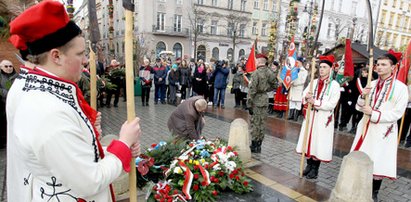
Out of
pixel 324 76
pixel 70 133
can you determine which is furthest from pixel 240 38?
pixel 70 133

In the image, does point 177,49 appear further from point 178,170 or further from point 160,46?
point 178,170

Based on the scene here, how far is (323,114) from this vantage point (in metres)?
4.77

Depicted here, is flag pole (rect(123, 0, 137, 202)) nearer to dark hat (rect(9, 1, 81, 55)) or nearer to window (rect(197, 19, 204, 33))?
dark hat (rect(9, 1, 81, 55))

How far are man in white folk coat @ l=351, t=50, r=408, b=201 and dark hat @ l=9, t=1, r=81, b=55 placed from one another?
4.15m

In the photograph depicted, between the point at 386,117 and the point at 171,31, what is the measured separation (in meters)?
36.4

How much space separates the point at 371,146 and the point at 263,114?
2.41 metres

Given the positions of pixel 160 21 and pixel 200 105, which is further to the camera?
pixel 160 21

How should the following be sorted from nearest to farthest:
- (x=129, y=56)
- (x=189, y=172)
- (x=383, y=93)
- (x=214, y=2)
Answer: (x=129, y=56), (x=189, y=172), (x=383, y=93), (x=214, y=2)

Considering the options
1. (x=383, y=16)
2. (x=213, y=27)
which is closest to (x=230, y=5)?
(x=213, y=27)

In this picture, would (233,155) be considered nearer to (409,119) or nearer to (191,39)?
(409,119)

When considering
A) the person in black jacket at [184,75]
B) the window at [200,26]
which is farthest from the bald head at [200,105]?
the window at [200,26]

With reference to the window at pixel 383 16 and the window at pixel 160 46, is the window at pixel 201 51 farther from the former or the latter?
the window at pixel 383 16

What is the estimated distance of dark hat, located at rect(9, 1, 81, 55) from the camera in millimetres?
1245

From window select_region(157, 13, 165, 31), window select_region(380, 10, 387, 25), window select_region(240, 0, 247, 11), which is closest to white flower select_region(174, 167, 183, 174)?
window select_region(157, 13, 165, 31)
